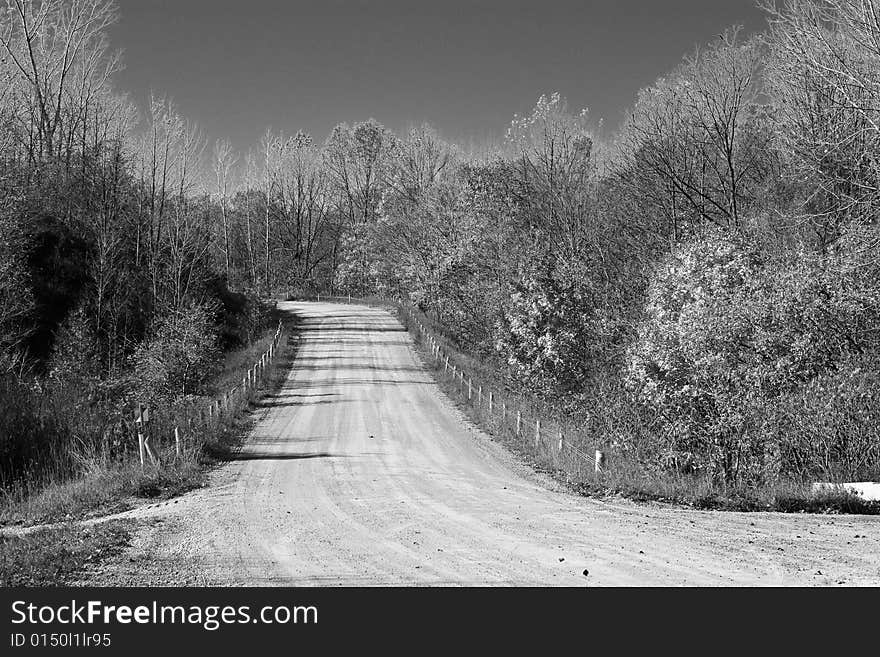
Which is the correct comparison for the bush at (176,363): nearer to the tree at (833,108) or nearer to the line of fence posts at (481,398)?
the line of fence posts at (481,398)

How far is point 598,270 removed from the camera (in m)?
36.8

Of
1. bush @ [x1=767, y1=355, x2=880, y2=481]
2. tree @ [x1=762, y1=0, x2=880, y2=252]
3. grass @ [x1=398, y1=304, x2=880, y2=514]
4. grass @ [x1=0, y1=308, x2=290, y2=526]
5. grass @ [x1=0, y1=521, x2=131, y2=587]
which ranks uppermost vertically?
A: tree @ [x1=762, y1=0, x2=880, y2=252]

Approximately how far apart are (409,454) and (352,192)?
227 ft

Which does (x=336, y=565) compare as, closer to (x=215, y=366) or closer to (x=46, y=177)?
(x=215, y=366)

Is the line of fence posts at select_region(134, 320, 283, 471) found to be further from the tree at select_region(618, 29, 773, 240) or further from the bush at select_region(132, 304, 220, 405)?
the tree at select_region(618, 29, 773, 240)

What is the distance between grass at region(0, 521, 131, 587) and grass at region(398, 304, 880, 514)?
9.10 m

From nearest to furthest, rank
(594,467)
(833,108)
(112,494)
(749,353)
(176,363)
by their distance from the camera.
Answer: (112,494) < (594,467) < (749,353) < (833,108) < (176,363)

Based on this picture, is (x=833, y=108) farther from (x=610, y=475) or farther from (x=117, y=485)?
(x=117, y=485)

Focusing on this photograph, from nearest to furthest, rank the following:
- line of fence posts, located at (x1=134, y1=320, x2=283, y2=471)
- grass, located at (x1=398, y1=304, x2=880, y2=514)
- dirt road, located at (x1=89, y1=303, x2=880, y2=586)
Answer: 1. dirt road, located at (x1=89, y1=303, x2=880, y2=586)
2. grass, located at (x1=398, y1=304, x2=880, y2=514)
3. line of fence posts, located at (x1=134, y1=320, x2=283, y2=471)

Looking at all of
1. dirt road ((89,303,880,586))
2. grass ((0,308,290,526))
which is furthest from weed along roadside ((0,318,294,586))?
dirt road ((89,303,880,586))

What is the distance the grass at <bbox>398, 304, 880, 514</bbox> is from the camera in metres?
13.6

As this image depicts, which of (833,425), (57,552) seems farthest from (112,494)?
(833,425)

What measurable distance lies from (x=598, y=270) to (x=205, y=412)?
20135 millimetres

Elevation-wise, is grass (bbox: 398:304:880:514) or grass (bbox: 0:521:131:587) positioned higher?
grass (bbox: 398:304:880:514)
